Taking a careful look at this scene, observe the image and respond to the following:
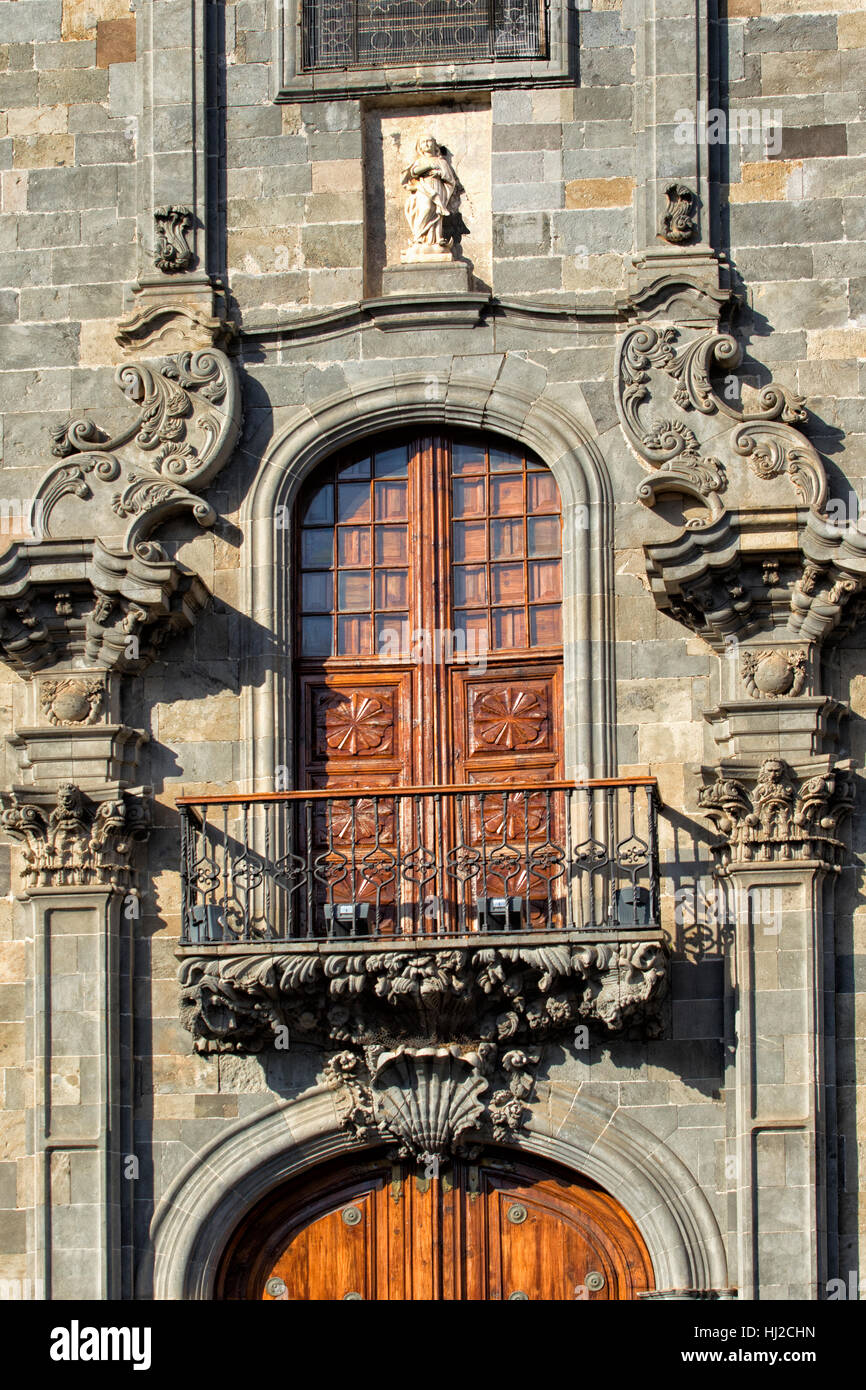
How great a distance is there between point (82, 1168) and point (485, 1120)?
8.31 feet

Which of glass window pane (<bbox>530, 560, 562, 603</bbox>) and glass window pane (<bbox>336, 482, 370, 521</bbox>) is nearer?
glass window pane (<bbox>530, 560, 562, 603</bbox>)

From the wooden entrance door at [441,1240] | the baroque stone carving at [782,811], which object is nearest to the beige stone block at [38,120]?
the baroque stone carving at [782,811]

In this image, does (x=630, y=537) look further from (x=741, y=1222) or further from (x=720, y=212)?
(x=741, y=1222)

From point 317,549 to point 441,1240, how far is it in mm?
4616

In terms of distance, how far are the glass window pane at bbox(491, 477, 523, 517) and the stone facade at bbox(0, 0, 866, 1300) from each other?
0.44 meters

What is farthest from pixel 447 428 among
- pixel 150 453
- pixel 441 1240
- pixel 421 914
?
pixel 441 1240

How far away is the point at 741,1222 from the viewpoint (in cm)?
1753

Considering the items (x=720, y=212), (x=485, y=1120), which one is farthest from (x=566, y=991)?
(x=720, y=212)

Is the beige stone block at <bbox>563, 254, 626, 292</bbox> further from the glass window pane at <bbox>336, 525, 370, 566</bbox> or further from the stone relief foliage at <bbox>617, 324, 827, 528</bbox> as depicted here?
the glass window pane at <bbox>336, 525, 370, 566</bbox>

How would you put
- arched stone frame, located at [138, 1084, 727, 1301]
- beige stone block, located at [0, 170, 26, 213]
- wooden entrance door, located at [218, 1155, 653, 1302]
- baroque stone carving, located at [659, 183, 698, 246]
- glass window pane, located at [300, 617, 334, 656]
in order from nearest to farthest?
arched stone frame, located at [138, 1084, 727, 1301] < wooden entrance door, located at [218, 1155, 653, 1302] < baroque stone carving, located at [659, 183, 698, 246] < glass window pane, located at [300, 617, 334, 656] < beige stone block, located at [0, 170, 26, 213]

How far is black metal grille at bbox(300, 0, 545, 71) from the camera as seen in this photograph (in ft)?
64.4

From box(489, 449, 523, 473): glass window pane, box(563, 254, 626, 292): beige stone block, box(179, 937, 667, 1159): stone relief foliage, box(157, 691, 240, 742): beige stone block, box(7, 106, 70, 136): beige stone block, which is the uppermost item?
box(7, 106, 70, 136): beige stone block

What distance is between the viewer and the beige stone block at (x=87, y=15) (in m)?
20.0

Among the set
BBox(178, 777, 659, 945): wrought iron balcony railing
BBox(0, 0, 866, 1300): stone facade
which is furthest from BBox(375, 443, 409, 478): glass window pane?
BBox(178, 777, 659, 945): wrought iron balcony railing
